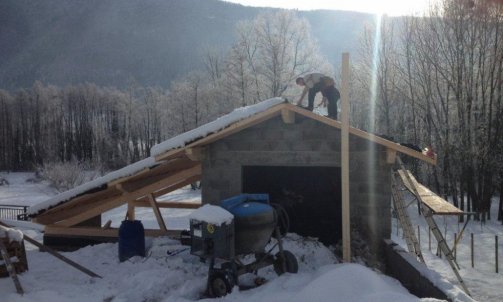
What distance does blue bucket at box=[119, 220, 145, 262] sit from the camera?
30.0 feet

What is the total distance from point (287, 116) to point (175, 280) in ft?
12.6

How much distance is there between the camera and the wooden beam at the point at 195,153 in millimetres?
9250

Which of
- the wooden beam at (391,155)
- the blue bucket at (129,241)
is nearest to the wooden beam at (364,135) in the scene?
the wooden beam at (391,155)

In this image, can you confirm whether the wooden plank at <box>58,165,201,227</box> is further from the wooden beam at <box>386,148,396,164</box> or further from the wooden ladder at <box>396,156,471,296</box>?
the wooden ladder at <box>396,156,471,296</box>

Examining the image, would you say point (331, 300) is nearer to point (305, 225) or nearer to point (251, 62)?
point (305, 225)

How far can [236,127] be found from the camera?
8695mm

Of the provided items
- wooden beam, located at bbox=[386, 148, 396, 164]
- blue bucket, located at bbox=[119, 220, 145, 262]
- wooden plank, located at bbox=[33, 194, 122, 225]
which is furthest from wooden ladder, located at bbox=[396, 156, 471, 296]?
wooden plank, located at bbox=[33, 194, 122, 225]

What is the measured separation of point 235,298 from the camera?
6766 mm

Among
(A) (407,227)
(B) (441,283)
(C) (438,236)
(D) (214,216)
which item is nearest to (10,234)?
(D) (214,216)

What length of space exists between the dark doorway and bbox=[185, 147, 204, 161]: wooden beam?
1.01 metres

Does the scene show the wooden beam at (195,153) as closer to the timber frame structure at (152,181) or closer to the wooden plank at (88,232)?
the timber frame structure at (152,181)

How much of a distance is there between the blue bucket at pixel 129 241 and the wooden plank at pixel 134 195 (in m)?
0.85

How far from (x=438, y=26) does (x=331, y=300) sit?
25092 mm

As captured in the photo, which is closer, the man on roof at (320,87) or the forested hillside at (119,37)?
the man on roof at (320,87)
